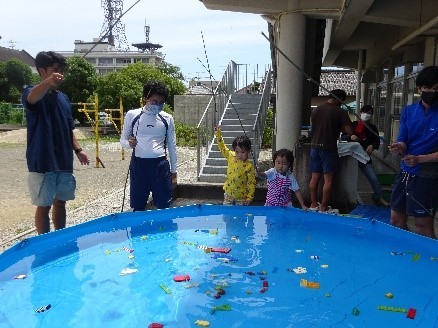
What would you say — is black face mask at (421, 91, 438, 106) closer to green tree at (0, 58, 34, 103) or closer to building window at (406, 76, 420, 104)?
building window at (406, 76, 420, 104)

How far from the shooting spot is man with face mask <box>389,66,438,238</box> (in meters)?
3.54

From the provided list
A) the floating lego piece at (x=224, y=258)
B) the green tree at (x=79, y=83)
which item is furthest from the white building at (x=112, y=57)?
the floating lego piece at (x=224, y=258)

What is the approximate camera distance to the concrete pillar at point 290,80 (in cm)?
743

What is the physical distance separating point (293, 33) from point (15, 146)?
652 inches

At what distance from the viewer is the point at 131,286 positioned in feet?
10.7

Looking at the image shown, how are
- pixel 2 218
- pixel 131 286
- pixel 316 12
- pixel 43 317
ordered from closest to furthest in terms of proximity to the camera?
pixel 43 317 → pixel 131 286 → pixel 2 218 → pixel 316 12

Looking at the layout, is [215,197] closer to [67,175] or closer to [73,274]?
[67,175]

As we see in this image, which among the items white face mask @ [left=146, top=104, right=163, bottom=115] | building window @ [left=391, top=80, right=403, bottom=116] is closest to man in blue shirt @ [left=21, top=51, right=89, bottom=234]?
white face mask @ [left=146, top=104, right=163, bottom=115]

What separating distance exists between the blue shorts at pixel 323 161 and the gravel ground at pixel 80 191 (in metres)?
2.89

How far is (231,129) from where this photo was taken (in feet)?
33.2

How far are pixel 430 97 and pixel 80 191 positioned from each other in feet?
23.6

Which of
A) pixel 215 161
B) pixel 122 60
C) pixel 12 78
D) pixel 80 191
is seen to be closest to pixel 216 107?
pixel 215 161

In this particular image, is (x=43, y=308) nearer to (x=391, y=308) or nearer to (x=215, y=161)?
(x=391, y=308)

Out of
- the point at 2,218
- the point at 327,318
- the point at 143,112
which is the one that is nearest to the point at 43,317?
the point at 327,318
